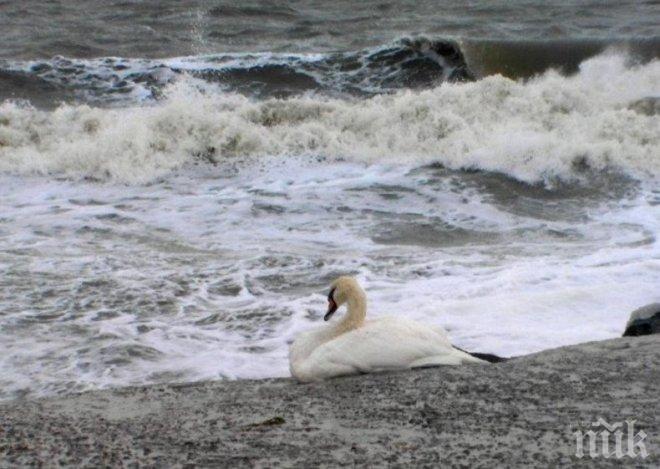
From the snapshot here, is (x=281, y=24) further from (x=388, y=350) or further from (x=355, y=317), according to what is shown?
(x=388, y=350)

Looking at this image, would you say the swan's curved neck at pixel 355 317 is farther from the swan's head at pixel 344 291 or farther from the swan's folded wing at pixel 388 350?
the swan's folded wing at pixel 388 350

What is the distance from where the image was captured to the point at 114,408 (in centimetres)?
669

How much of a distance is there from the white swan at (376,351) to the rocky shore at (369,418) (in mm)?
84

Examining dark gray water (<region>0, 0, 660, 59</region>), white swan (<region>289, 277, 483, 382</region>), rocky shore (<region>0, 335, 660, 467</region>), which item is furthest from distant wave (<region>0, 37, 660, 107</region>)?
rocky shore (<region>0, 335, 660, 467</region>)

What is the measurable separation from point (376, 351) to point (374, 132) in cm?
1005

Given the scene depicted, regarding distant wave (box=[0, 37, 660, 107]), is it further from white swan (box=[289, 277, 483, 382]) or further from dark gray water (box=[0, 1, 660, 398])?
white swan (box=[289, 277, 483, 382])

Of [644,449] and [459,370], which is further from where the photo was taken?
[459,370]

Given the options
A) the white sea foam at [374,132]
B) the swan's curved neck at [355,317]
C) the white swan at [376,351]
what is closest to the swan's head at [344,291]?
the swan's curved neck at [355,317]

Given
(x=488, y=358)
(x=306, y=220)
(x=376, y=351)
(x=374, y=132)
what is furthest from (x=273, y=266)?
(x=374, y=132)

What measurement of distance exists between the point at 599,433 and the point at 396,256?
535 cm

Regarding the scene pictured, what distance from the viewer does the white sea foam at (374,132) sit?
610 inches

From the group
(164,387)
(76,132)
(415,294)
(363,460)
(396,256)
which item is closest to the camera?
(363,460)

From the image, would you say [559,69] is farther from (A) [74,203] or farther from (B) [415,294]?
(B) [415,294]

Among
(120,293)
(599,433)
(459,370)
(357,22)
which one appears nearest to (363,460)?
(599,433)
